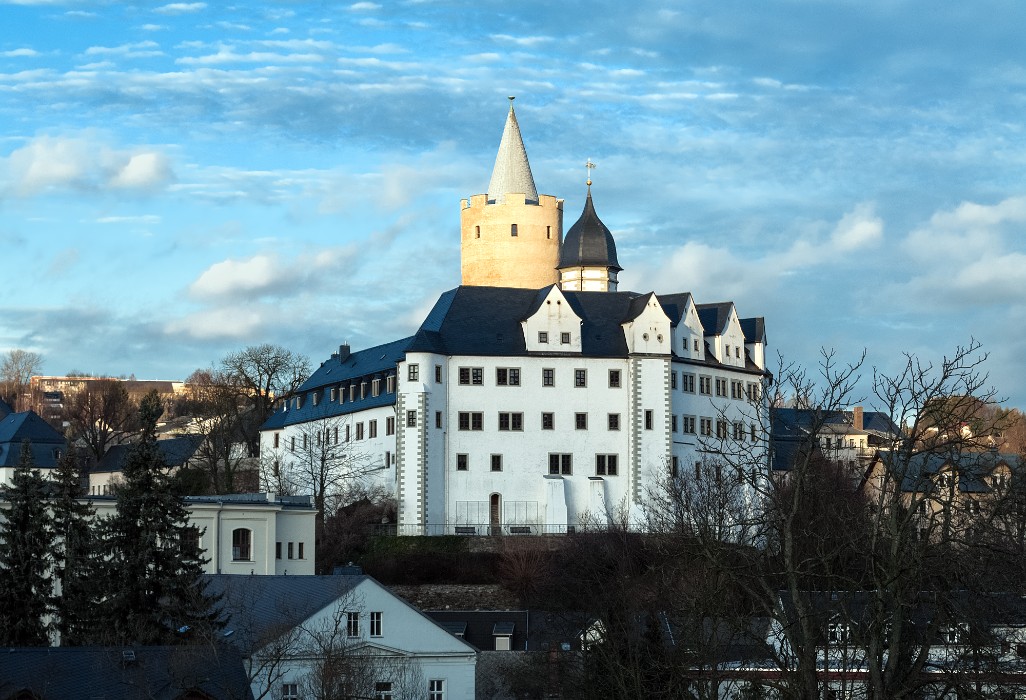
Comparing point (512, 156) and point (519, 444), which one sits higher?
point (512, 156)

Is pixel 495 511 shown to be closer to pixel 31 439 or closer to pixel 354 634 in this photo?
pixel 354 634

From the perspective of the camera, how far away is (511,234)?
101 meters

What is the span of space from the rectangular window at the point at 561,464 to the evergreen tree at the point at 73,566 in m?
33.1

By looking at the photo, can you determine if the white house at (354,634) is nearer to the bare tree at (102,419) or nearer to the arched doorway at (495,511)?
the arched doorway at (495,511)

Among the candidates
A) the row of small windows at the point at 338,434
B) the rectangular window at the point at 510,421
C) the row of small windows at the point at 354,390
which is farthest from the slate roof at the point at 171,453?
the rectangular window at the point at 510,421

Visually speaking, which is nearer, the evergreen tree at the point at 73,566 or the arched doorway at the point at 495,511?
the evergreen tree at the point at 73,566

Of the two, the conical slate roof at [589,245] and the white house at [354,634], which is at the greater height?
the conical slate roof at [589,245]

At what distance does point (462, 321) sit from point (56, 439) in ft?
147

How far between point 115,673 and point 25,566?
700 cm

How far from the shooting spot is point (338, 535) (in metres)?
76.4

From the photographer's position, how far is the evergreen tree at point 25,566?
1859 inches

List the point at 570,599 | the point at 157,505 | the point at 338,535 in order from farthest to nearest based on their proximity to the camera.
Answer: the point at 338,535 → the point at 570,599 → the point at 157,505

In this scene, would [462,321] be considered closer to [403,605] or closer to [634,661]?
[403,605]

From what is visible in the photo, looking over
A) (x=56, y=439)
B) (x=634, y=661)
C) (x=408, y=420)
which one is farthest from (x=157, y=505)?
(x=56, y=439)
